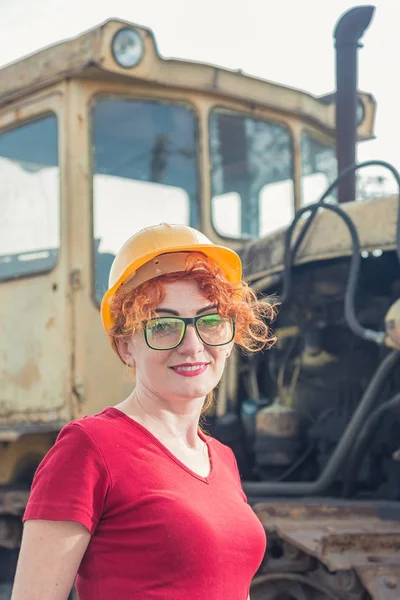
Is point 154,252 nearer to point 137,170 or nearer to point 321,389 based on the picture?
point 321,389

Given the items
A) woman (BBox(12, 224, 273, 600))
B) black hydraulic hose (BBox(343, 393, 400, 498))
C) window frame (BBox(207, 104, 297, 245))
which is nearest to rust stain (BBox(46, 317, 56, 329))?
window frame (BBox(207, 104, 297, 245))

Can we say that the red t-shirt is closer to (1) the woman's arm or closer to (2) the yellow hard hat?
(1) the woman's arm

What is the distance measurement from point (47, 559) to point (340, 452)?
2.30 m

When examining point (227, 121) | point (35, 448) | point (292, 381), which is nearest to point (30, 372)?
point (35, 448)

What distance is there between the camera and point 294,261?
3844 millimetres

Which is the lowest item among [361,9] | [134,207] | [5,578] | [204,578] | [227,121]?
[5,578]

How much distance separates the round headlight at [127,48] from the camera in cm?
423

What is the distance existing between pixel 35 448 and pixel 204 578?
11.0ft

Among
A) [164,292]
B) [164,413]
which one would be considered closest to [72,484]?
[164,413]

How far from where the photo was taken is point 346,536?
2.96 meters

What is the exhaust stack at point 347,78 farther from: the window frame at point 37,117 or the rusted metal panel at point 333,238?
the window frame at point 37,117

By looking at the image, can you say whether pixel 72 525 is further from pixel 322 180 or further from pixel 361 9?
pixel 322 180

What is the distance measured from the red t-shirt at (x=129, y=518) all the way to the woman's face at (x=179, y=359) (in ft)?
0.44

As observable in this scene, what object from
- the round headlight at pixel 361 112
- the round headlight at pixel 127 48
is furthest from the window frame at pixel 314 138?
the round headlight at pixel 127 48
